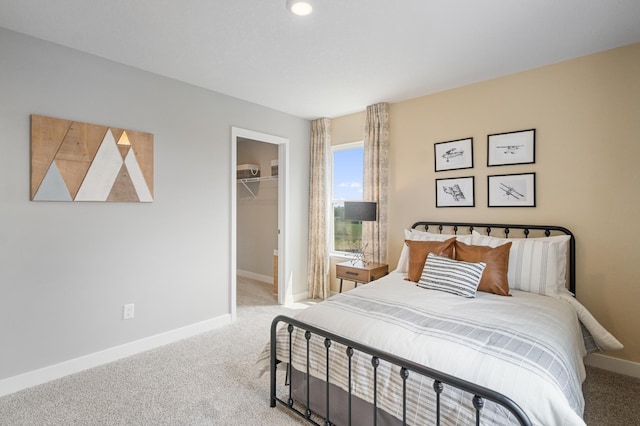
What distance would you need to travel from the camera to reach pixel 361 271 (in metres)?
3.61

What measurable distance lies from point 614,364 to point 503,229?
1.34 metres

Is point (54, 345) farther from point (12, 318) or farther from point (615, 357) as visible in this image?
point (615, 357)

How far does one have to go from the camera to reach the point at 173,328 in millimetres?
3229

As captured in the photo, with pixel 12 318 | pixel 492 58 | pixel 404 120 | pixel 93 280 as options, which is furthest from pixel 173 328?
pixel 492 58

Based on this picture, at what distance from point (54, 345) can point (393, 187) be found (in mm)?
3568

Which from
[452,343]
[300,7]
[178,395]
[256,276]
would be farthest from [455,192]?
[256,276]

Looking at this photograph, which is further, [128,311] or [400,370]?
[128,311]

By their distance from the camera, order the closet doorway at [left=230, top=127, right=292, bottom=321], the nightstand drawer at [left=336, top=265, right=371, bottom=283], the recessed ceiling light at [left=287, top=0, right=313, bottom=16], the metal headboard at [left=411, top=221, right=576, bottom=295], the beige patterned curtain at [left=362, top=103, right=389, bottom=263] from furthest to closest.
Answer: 1. the closet doorway at [left=230, top=127, right=292, bottom=321]
2. the beige patterned curtain at [left=362, top=103, right=389, bottom=263]
3. the nightstand drawer at [left=336, top=265, right=371, bottom=283]
4. the metal headboard at [left=411, top=221, right=576, bottom=295]
5. the recessed ceiling light at [left=287, top=0, right=313, bottom=16]

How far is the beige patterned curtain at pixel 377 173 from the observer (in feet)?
12.9

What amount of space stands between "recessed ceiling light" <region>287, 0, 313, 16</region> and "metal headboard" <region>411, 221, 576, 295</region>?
2436 millimetres

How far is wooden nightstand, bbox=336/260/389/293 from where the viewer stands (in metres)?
3.58

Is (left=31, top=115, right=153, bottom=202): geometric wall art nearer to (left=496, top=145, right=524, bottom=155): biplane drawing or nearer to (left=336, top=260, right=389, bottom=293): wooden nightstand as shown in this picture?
(left=336, top=260, right=389, bottom=293): wooden nightstand

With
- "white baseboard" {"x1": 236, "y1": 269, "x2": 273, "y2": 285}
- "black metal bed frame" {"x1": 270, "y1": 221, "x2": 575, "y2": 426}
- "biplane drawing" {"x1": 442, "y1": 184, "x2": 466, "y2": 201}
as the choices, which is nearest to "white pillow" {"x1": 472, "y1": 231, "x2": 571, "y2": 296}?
"black metal bed frame" {"x1": 270, "y1": 221, "x2": 575, "y2": 426}

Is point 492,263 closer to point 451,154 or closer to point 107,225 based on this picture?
point 451,154
